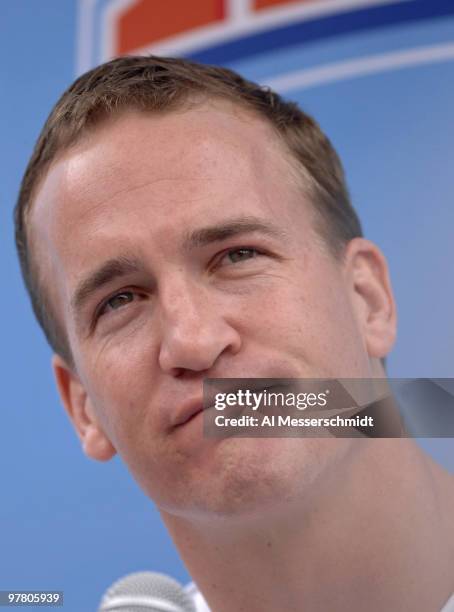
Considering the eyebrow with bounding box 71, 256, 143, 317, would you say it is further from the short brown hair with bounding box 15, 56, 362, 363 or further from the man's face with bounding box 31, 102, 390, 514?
the short brown hair with bounding box 15, 56, 362, 363

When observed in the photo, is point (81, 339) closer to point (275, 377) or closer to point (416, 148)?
point (275, 377)

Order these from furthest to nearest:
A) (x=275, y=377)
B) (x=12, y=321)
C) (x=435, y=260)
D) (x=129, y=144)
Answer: (x=12, y=321) → (x=435, y=260) → (x=129, y=144) → (x=275, y=377)

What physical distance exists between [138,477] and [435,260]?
736 mm

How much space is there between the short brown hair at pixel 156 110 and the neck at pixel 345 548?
328 millimetres

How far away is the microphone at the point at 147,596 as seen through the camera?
795 mm

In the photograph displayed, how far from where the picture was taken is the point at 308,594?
36.2 inches

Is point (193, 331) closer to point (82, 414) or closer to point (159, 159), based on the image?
point (159, 159)

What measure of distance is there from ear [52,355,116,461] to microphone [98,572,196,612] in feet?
0.85

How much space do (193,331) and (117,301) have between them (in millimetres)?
177

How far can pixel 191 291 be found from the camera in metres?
0.86

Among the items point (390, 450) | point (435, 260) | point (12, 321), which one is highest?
point (12, 321)

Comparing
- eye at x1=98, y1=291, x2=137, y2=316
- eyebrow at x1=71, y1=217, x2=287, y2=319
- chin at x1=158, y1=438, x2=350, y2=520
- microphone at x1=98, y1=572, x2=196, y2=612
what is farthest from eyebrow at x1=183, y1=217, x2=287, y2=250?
microphone at x1=98, y1=572, x2=196, y2=612

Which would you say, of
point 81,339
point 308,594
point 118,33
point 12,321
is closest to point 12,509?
point 12,321

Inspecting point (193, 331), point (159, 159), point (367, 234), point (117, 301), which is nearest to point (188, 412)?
point (193, 331)
